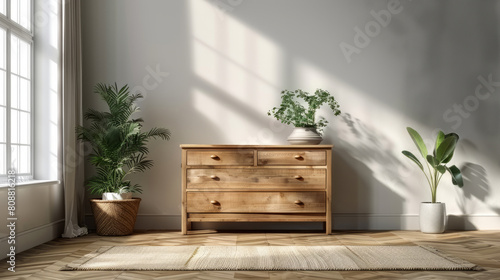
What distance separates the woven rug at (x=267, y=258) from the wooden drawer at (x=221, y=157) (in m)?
0.94

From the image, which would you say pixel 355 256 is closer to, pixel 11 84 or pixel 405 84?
pixel 405 84

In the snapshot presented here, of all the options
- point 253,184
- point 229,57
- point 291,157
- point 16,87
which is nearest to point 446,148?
point 291,157

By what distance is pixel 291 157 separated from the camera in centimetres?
480

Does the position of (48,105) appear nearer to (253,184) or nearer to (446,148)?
(253,184)

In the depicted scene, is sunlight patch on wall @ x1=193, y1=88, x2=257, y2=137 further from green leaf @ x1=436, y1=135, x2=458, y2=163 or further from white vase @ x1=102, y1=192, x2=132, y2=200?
green leaf @ x1=436, y1=135, x2=458, y2=163

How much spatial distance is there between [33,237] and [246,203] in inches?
71.9

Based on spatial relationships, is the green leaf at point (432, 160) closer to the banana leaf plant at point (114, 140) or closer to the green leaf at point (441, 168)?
the green leaf at point (441, 168)

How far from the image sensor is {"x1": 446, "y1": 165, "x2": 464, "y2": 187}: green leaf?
16.6 feet

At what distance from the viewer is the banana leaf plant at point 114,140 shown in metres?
4.78

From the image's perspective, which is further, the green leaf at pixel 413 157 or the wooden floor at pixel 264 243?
the green leaf at pixel 413 157

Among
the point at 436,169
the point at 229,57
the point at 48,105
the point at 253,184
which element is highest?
the point at 229,57

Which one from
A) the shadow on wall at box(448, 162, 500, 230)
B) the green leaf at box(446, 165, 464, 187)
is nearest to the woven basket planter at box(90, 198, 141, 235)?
the green leaf at box(446, 165, 464, 187)

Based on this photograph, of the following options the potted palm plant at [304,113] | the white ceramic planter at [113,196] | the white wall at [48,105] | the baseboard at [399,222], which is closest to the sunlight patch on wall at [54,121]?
the white wall at [48,105]

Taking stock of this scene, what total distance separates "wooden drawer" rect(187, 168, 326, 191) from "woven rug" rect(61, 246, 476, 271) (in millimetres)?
800
